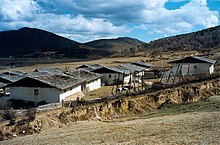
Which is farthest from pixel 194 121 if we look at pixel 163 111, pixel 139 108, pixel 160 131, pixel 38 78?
pixel 38 78

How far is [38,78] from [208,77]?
24.5m

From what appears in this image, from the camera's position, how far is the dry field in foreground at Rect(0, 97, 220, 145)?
70.8 ft

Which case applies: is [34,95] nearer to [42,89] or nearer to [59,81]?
[42,89]

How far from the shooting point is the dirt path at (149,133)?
2144cm

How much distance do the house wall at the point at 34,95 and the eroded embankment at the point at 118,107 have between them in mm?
7935

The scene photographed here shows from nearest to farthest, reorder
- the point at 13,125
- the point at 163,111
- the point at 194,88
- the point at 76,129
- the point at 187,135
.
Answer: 1. the point at 187,135
2. the point at 76,129
3. the point at 13,125
4. the point at 163,111
5. the point at 194,88

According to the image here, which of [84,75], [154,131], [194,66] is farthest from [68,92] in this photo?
[194,66]

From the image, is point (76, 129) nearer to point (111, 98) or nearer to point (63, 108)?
point (63, 108)

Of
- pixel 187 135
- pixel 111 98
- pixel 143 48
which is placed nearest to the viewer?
pixel 187 135

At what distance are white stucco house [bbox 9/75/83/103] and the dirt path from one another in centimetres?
1363

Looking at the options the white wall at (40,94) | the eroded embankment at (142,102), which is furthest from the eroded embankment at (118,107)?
the white wall at (40,94)

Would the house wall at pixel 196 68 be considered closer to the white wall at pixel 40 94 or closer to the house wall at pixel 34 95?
the white wall at pixel 40 94

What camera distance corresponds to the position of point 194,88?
4309 cm

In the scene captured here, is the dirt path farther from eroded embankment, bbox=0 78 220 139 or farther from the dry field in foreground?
eroded embankment, bbox=0 78 220 139
